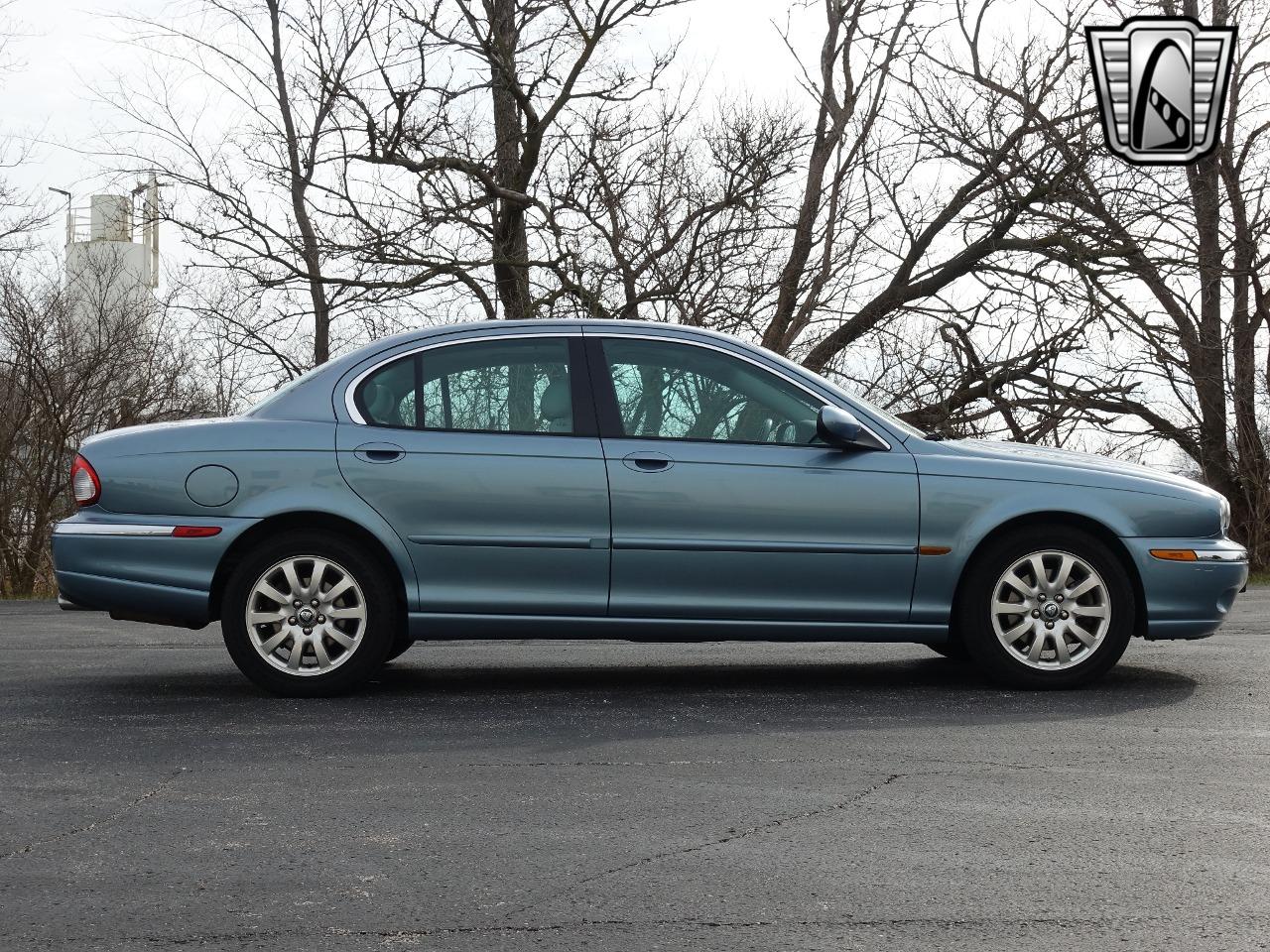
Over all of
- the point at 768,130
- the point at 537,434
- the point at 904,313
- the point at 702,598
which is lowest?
the point at 702,598

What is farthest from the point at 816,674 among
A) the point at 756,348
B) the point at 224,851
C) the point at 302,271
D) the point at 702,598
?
the point at 302,271

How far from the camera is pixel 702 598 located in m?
6.68

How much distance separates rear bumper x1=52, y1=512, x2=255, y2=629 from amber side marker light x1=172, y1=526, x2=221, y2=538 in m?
0.01

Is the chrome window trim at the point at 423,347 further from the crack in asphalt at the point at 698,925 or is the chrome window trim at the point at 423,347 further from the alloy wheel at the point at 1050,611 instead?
the crack in asphalt at the point at 698,925

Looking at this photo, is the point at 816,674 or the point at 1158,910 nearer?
the point at 1158,910

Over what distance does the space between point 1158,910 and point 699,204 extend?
15.2m

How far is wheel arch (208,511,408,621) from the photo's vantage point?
6719 millimetres

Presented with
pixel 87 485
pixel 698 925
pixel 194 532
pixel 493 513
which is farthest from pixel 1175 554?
pixel 87 485

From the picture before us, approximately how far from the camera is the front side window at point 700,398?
682cm

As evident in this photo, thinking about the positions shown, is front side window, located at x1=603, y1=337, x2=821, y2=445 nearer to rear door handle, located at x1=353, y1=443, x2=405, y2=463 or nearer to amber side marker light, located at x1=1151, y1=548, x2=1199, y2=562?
rear door handle, located at x1=353, y1=443, x2=405, y2=463

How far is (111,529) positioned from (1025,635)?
4122 millimetres

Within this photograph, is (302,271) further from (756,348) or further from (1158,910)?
(1158,910)

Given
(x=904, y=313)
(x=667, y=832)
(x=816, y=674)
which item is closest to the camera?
(x=667, y=832)

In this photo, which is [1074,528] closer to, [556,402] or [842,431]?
[842,431]
